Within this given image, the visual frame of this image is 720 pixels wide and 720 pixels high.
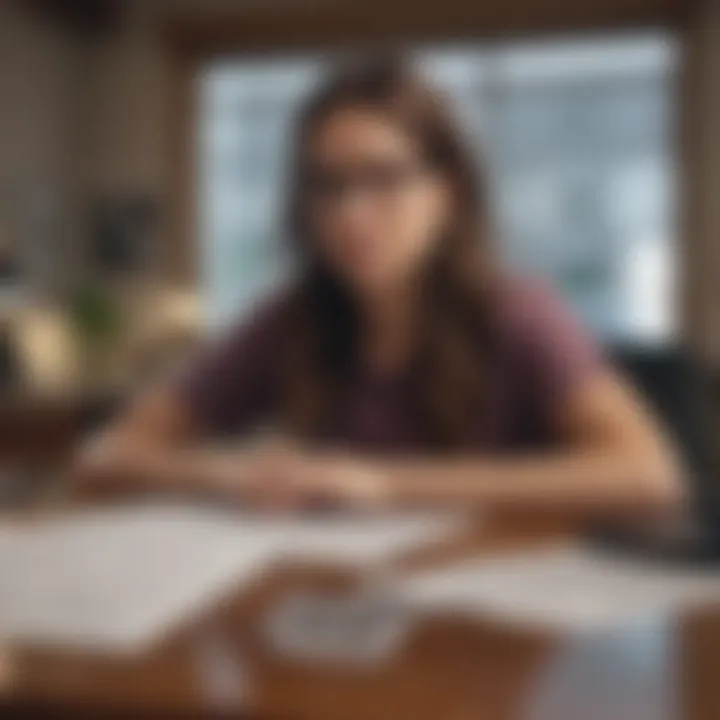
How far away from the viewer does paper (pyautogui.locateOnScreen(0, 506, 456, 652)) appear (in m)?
0.42

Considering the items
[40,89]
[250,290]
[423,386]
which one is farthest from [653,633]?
[40,89]

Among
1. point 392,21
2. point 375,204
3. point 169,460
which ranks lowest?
point 169,460

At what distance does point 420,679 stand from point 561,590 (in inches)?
4.4

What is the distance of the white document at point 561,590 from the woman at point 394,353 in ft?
0.92

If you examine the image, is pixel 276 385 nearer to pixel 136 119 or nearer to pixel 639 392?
pixel 639 392

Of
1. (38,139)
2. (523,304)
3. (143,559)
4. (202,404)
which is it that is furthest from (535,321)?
(38,139)

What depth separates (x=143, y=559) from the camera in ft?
1.70

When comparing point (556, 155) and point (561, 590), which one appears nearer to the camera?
point (561, 590)

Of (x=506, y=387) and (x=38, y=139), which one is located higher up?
(x=38, y=139)

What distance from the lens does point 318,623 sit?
0.41 m

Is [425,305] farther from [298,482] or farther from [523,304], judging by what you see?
[298,482]

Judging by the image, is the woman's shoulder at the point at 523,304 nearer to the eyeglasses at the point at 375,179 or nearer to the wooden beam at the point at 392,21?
the eyeglasses at the point at 375,179

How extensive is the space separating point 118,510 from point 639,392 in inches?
15.9

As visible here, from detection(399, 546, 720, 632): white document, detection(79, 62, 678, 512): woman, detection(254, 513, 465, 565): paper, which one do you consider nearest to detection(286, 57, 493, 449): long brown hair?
detection(79, 62, 678, 512): woman
